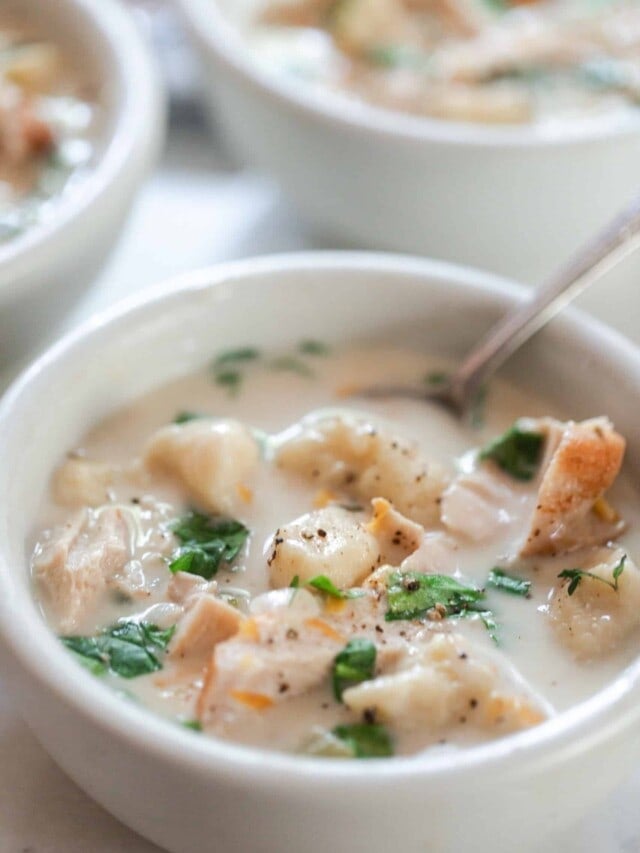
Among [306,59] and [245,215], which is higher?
[306,59]

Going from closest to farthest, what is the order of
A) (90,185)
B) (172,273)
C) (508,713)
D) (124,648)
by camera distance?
(508,713)
(124,648)
(90,185)
(172,273)

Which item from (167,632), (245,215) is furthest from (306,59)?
(167,632)

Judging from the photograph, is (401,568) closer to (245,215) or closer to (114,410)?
(114,410)

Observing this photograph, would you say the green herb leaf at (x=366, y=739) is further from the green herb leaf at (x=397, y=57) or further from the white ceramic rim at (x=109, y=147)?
the green herb leaf at (x=397, y=57)

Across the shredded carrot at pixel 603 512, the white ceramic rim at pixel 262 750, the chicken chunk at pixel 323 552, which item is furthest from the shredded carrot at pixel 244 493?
the shredded carrot at pixel 603 512

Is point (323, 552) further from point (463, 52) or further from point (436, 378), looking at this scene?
point (463, 52)

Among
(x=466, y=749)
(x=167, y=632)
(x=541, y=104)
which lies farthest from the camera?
(x=541, y=104)

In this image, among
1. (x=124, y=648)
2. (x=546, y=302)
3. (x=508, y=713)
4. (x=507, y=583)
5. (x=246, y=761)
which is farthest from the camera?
(x=546, y=302)

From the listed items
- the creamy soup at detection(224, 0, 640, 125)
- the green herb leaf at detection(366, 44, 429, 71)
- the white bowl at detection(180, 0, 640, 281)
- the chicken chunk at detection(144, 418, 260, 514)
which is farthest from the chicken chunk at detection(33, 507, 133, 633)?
the green herb leaf at detection(366, 44, 429, 71)

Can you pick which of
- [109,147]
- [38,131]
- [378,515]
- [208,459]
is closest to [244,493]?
[208,459]
